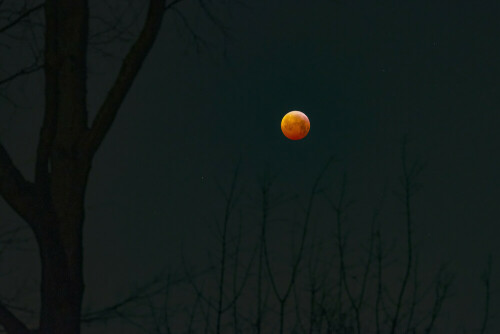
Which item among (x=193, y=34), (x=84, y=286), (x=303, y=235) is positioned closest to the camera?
(x=303, y=235)

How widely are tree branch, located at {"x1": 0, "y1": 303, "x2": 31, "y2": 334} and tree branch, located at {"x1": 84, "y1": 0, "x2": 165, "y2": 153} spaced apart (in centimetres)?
107

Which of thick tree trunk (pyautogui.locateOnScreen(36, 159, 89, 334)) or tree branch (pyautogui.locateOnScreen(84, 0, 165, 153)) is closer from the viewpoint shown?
thick tree trunk (pyautogui.locateOnScreen(36, 159, 89, 334))

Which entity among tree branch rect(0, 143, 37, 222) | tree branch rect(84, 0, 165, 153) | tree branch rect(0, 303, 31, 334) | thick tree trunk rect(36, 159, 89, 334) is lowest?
tree branch rect(0, 303, 31, 334)

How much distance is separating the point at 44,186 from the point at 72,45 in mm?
876

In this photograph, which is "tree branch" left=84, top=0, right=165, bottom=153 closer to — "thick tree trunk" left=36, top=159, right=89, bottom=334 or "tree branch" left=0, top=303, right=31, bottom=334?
"thick tree trunk" left=36, top=159, right=89, bottom=334

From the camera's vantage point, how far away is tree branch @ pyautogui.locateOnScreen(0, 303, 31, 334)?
3.79 metres

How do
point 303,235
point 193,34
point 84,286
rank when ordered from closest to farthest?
point 303,235 < point 84,286 < point 193,34

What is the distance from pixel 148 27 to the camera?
399 centimetres

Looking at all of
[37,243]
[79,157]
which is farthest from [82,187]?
[37,243]

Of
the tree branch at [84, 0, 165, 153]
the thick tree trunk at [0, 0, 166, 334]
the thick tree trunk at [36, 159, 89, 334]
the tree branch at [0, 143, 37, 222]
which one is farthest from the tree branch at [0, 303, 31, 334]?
the tree branch at [84, 0, 165, 153]

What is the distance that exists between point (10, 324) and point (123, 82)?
1566mm

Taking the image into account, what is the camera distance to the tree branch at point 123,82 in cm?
391

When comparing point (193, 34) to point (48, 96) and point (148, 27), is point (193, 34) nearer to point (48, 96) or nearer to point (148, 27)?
point (148, 27)

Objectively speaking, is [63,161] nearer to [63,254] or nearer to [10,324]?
[63,254]
